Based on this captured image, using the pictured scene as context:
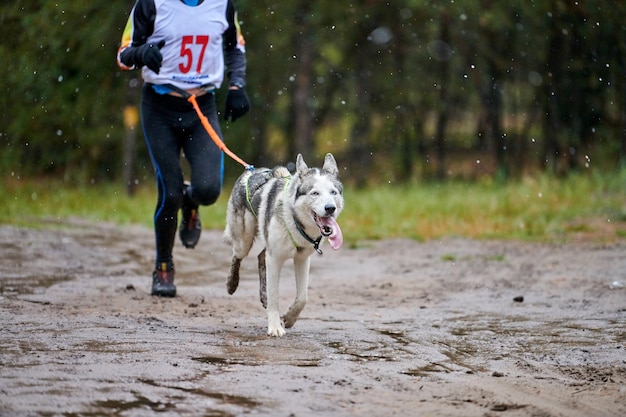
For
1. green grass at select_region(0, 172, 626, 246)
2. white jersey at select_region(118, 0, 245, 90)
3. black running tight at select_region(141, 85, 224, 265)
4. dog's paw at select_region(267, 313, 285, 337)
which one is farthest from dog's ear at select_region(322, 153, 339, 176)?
green grass at select_region(0, 172, 626, 246)

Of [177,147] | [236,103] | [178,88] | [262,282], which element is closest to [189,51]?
[178,88]

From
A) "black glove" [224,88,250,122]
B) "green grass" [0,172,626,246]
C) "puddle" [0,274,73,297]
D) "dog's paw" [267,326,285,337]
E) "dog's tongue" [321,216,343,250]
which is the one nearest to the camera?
"dog's tongue" [321,216,343,250]

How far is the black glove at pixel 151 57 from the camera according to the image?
6.34 m

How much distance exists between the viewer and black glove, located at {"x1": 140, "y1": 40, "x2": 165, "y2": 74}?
6344 millimetres

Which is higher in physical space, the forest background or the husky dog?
the forest background

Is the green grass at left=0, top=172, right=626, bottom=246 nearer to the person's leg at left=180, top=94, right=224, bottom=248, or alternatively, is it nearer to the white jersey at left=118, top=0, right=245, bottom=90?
the person's leg at left=180, top=94, right=224, bottom=248

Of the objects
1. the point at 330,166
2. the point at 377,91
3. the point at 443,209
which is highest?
the point at 377,91

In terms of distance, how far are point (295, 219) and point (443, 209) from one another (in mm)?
8186

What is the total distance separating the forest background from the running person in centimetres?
799

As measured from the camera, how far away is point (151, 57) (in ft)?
20.8

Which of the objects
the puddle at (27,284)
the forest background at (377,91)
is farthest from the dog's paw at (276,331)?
the forest background at (377,91)

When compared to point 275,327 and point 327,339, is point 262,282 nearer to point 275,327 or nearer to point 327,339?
point 275,327

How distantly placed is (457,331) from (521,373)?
3.93 ft

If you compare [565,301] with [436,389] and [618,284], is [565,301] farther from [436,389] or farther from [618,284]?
[436,389]
